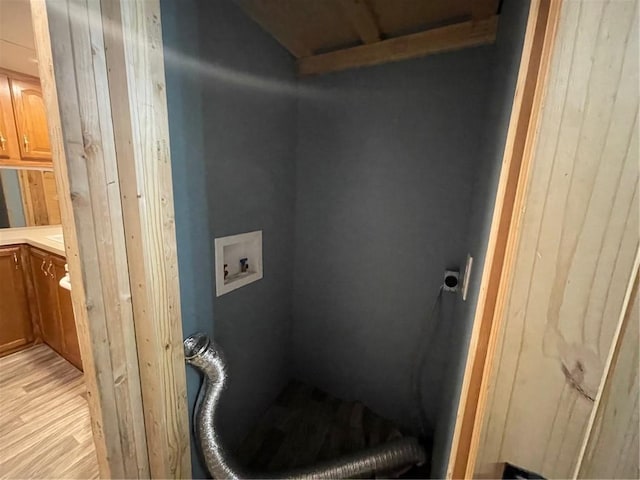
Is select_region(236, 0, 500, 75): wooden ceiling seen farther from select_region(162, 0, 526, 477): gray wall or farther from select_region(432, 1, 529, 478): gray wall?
select_region(432, 1, 529, 478): gray wall

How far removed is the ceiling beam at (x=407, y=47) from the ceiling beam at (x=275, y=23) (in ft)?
0.29

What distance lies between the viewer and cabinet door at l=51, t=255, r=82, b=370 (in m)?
1.85

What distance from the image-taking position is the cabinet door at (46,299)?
196cm

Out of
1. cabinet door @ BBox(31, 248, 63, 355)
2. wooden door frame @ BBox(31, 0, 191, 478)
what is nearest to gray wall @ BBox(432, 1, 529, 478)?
wooden door frame @ BBox(31, 0, 191, 478)

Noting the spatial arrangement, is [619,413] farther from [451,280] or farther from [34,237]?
[34,237]

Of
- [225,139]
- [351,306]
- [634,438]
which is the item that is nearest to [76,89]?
[225,139]

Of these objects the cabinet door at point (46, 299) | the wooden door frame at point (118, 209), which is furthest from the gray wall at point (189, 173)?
the cabinet door at point (46, 299)

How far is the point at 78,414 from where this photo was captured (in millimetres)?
1642

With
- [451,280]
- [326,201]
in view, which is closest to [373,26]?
[326,201]

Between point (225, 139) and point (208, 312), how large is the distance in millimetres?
763

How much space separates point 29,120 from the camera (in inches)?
87.3

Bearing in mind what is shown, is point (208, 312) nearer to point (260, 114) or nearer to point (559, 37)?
point (260, 114)

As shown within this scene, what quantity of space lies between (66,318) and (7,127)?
A: 165 centimetres

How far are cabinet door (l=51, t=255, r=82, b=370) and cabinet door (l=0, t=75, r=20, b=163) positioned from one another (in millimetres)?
1098
